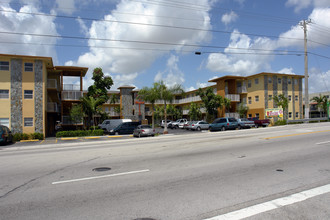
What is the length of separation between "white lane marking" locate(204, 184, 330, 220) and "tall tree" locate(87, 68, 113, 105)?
31384mm

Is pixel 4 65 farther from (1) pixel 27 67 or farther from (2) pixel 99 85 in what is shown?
(2) pixel 99 85

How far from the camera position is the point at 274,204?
15.6ft

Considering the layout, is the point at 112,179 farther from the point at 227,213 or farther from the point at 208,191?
the point at 227,213

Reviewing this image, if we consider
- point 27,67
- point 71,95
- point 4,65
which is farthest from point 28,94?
point 71,95

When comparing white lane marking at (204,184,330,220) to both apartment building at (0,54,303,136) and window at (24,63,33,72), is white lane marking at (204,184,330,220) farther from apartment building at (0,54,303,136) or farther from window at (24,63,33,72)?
window at (24,63,33,72)

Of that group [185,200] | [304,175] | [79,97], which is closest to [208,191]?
[185,200]

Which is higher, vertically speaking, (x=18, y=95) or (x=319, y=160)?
(x=18, y=95)

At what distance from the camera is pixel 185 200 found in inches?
197

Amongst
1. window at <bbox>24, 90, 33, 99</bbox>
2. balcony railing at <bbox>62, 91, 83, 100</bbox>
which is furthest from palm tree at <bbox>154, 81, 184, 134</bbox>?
window at <bbox>24, 90, 33, 99</bbox>

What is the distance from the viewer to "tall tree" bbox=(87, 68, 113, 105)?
34181mm

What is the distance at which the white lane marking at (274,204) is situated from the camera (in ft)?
14.0

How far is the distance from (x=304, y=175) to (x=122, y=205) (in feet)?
17.3

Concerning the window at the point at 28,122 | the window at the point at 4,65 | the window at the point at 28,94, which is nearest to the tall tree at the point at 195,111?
the window at the point at 28,94

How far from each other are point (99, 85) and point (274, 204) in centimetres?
3308
